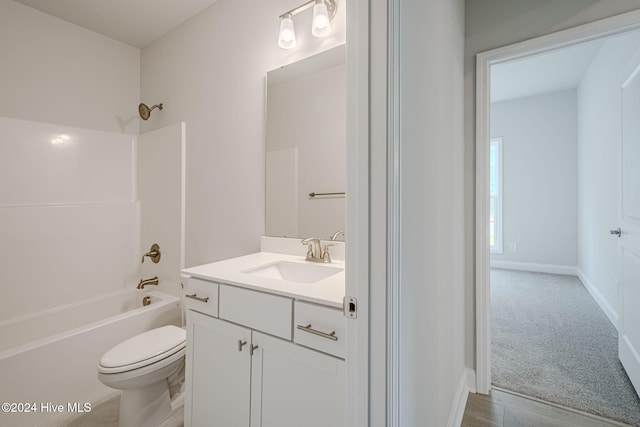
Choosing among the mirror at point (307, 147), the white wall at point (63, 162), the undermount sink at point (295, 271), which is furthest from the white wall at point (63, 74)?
the undermount sink at point (295, 271)

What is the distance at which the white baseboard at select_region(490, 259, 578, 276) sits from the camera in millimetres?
4172

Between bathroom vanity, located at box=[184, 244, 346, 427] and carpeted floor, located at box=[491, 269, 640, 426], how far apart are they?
155cm

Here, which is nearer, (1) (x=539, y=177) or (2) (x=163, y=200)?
(2) (x=163, y=200)

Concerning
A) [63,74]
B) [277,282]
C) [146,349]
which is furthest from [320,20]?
[63,74]

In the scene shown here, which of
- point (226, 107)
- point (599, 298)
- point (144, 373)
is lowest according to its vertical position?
point (599, 298)

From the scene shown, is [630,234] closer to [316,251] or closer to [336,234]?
[336,234]

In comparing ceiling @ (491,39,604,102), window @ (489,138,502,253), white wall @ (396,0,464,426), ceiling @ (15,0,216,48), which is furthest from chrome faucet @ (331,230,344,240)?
window @ (489,138,502,253)

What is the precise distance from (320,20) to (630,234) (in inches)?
87.9

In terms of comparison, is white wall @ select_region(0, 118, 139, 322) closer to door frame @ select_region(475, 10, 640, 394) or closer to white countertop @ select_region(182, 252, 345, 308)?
white countertop @ select_region(182, 252, 345, 308)

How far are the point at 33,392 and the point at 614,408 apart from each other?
328 cm

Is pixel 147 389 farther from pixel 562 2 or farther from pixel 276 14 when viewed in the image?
pixel 562 2

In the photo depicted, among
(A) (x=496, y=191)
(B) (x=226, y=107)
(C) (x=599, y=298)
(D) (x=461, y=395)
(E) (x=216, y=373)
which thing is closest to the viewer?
(E) (x=216, y=373)

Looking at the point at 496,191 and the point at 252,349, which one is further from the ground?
the point at 496,191

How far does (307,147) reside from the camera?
5.52ft
